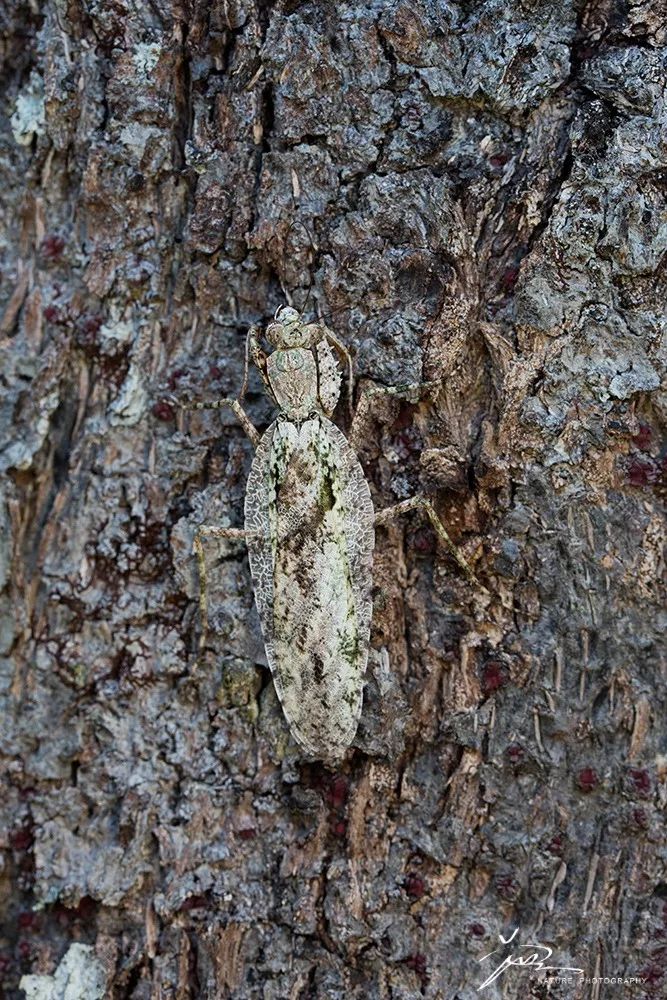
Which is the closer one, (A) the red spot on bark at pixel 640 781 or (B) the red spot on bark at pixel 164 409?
(A) the red spot on bark at pixel 640 781

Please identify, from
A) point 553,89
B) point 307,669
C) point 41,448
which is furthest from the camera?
point 41,448

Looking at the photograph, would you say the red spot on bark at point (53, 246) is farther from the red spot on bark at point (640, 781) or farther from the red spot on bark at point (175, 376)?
the red spot on bark at point (640, 781)

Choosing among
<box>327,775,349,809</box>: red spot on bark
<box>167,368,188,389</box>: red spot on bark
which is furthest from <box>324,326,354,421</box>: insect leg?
<box>327,775,349,809</box>: red spot on bark

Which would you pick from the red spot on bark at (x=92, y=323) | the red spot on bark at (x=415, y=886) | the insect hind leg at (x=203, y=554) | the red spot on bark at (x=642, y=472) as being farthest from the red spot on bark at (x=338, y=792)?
the red spot on bark at (x=92, y=323)

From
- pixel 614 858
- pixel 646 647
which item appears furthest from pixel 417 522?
pixel 614 858

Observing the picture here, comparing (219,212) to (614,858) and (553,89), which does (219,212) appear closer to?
(553,89)

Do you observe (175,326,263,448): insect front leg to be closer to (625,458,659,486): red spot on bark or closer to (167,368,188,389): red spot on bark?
(167,368,188,389): red spot on bark
